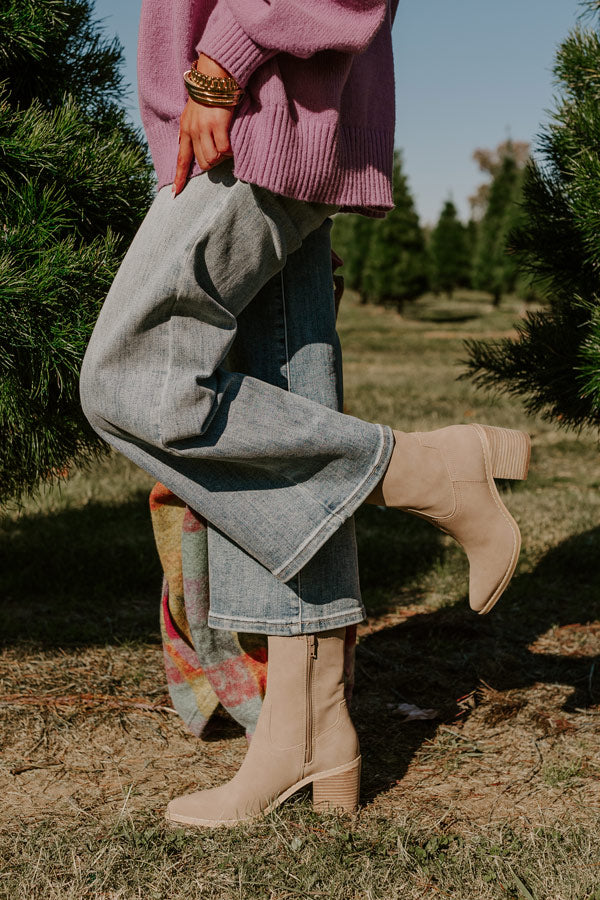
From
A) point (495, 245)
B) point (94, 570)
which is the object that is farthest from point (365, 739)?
point (495, 245)

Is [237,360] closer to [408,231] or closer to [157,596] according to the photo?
[157,596]

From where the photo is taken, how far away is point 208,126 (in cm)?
152

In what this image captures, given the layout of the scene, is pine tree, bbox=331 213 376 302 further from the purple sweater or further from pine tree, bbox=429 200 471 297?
the purple sweater

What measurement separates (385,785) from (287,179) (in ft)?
4.43

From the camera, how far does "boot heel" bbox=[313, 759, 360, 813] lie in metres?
1.80

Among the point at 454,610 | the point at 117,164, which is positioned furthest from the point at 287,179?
the point at 454,610

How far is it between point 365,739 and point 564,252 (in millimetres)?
1677

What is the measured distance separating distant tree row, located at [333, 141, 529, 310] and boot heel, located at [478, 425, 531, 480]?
17.0m

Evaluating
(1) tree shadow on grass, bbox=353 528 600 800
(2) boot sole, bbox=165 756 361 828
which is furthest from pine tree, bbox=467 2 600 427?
(2) boot sole, bbox=165 756 361 828

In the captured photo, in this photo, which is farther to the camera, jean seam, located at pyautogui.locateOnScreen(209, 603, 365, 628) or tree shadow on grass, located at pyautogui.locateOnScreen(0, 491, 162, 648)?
tree shadow on grass, located at pyautogui.locateOnScreen(0, 491, 162, 648)

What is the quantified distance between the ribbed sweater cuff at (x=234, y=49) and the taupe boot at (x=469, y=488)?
29.6 inches

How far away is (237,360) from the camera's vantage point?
6.09 ft

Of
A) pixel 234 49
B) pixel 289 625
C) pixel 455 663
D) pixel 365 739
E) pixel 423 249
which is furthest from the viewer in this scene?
pixel 423 249

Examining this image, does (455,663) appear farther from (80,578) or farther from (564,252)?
(80,578)
